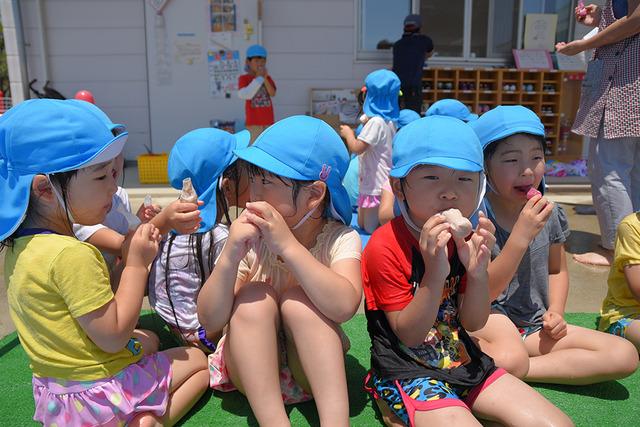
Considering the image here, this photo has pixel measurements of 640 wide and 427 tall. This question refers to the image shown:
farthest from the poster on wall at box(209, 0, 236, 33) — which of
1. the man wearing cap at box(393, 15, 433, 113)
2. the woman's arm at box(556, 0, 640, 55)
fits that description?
the woman's arm at box(556, 0, 640, 55)

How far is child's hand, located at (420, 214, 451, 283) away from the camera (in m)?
1.55

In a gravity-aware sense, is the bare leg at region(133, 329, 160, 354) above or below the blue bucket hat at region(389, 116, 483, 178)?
below

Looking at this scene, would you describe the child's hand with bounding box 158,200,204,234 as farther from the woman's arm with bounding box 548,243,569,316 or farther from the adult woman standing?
the adult woman standing

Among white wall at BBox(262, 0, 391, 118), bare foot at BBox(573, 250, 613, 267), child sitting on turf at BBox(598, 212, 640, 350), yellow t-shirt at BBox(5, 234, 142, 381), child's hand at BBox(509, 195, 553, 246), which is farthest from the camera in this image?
white wall at BBox(262, 0, 391, 118)

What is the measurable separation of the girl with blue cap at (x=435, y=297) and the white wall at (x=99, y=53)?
6706mm

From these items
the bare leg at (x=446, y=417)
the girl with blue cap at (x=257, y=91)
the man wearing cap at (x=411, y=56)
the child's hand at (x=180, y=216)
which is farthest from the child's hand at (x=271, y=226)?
A: the man wearing cap at (x=411, y=56)

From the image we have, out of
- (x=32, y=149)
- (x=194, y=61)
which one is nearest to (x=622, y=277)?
(x=32, y=149)

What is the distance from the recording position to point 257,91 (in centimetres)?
636

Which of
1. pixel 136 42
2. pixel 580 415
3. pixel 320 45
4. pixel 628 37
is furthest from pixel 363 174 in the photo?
pixel 136 42

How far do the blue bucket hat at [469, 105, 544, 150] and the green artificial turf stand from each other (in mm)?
1025

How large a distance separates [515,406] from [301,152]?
106cm

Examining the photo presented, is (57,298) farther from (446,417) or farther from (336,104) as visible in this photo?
(336,104)

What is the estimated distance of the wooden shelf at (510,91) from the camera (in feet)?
26.0

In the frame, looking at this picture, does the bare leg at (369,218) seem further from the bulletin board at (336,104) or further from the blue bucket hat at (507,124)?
the bulletin board at (336,104)
